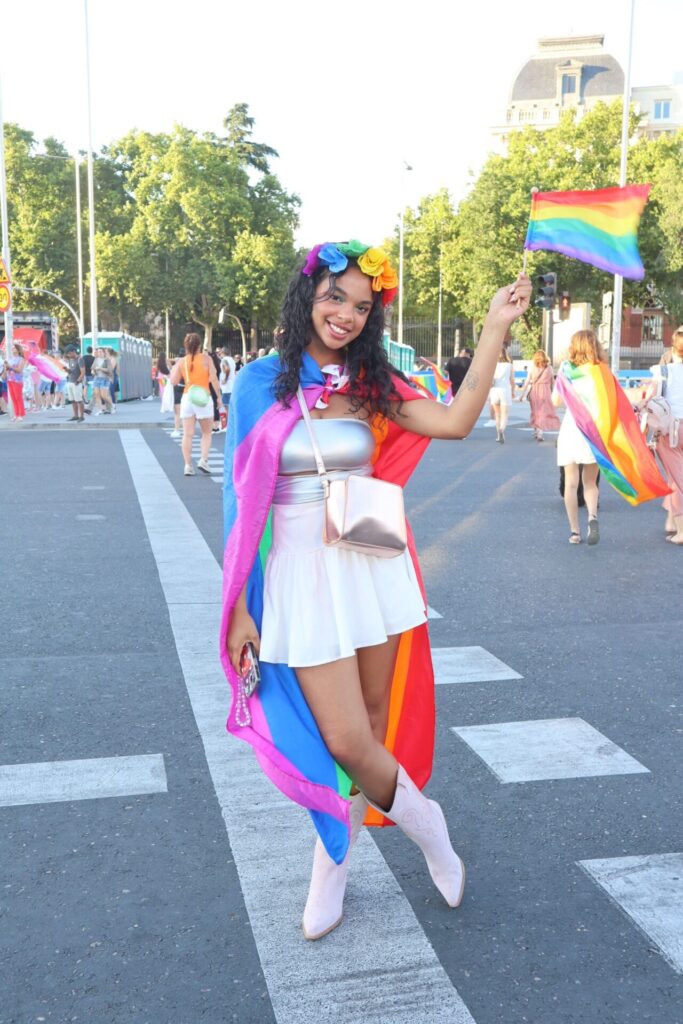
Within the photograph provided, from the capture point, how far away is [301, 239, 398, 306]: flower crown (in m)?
2.81

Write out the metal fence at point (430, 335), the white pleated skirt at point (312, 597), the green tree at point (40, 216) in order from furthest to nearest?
the metal fence at point (430, 335) < the green tree at point (40, 216) < the white pleated skirt at point (312, 597)

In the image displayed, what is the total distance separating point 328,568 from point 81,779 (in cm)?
166

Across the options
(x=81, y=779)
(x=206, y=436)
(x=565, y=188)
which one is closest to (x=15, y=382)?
(x=206, y=436)

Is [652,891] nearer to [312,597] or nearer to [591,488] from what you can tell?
[312,597]

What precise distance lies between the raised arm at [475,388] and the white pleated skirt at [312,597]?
0.36m

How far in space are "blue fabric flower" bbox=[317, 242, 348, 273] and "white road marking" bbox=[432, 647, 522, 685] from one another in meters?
2.69

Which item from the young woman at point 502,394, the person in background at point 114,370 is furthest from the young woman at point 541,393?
the person in background at point 114,370

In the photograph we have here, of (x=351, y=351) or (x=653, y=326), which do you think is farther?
(x=653, y=326)

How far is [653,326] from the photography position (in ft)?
229

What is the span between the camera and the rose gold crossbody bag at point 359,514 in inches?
107

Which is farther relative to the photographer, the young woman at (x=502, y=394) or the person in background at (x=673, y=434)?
the young woman at (x=502, y=394)

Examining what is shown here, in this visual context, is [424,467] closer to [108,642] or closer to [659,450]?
[659,450]

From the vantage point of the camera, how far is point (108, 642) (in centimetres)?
584

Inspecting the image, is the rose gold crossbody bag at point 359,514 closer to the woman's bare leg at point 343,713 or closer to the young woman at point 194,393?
the woman's bare leg at point 343,713
